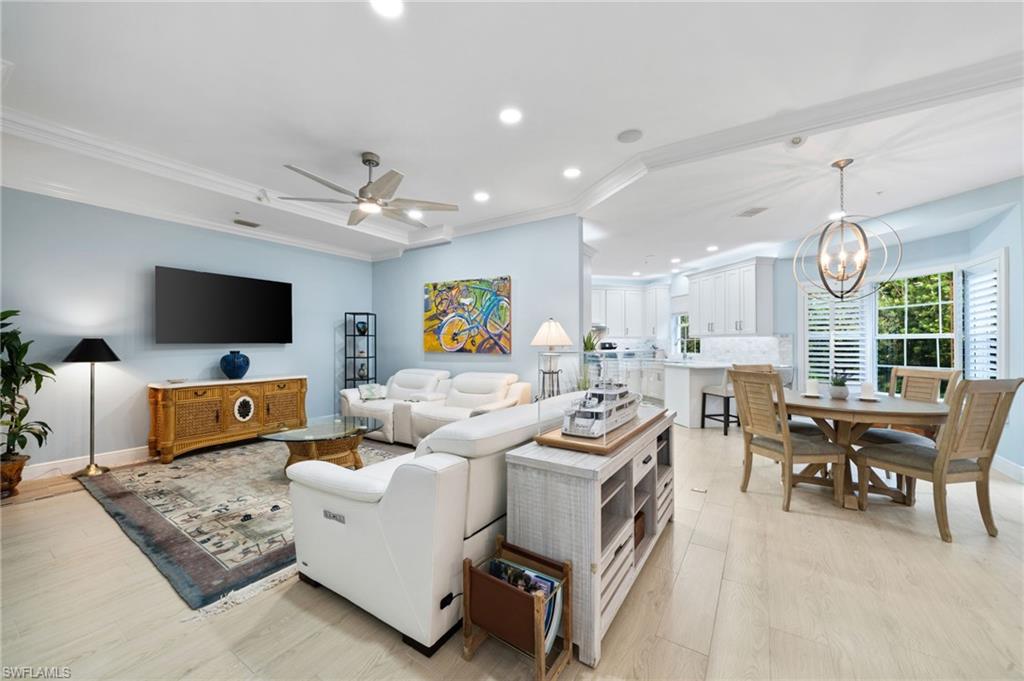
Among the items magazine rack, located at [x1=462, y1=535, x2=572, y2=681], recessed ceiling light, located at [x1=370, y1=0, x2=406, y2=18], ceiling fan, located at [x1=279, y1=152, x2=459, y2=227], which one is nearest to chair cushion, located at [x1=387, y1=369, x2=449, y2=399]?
ceiling fan, located at [x1=279, y1=152, x2=459, y2=227]

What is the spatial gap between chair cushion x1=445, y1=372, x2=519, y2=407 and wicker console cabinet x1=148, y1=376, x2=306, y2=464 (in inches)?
70.7

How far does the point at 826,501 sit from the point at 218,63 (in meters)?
4.99

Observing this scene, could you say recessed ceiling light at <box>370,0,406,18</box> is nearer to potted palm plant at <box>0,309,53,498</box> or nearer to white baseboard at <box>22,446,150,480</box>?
potted palm plant at <box>0,309,53,498</box>

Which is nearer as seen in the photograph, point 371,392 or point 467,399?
point 467,399

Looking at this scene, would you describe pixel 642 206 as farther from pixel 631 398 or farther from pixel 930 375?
pixel 930 375

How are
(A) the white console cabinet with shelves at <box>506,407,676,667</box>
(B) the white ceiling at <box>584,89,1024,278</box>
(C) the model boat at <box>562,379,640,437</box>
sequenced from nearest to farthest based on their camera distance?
(A) the white console cabinet with shelves at <box>506,407,676,667</box>, (C) the model boat at <box>562,379,640,437</box>, (B) the white ceiling at <box>584,89,1024,278</box>

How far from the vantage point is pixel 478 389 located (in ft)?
15.7

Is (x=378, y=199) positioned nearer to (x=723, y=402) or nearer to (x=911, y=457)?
(x=911, y=457)

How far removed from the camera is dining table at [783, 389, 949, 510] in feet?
8.63

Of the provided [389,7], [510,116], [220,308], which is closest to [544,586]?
[389,7]

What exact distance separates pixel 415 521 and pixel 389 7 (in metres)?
2.28

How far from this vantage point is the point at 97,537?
2480 mm

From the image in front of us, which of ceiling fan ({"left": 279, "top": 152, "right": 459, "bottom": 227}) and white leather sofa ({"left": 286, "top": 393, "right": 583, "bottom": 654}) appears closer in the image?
white leather sofa ({"left": 286, "top": 393, "right": 583, "bottom": 654})

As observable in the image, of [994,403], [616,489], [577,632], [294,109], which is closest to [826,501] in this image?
[994,403]
